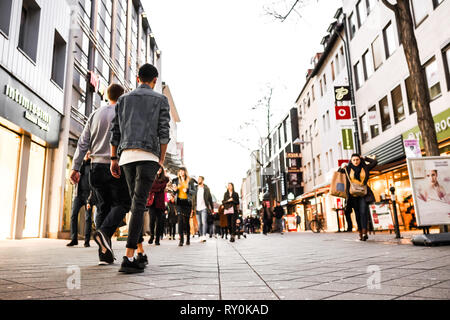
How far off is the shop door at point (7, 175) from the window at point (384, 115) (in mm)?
16236

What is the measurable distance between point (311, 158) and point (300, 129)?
7291 millimetres

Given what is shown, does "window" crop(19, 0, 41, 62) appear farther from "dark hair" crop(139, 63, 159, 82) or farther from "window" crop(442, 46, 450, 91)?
"window" crop(442, 46, 450, 91)

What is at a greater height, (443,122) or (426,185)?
(443,122)

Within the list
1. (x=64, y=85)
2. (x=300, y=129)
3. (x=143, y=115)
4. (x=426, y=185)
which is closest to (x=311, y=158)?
(x=300, y=129)

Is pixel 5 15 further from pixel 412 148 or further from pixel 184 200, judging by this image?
pixel 412 148

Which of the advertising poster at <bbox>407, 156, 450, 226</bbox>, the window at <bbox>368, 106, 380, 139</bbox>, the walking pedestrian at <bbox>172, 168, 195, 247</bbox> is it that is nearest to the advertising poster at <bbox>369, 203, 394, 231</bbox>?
the advertising poster at <bbox>407, 156, 450, 226</bbox>

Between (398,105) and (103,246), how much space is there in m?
16.6

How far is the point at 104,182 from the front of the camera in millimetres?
4699

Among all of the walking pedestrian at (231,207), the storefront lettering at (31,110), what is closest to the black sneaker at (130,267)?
the walking pedestrian at (231,207)

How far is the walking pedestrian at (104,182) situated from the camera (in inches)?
A: 172

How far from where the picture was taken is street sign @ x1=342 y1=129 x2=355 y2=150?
2184 centimetres

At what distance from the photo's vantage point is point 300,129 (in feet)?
136
